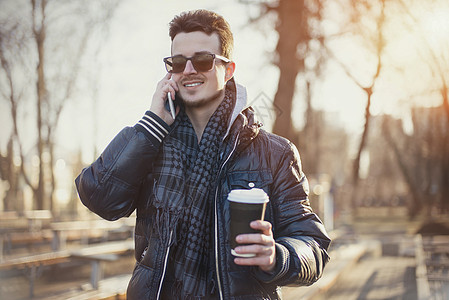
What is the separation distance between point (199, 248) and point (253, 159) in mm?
386

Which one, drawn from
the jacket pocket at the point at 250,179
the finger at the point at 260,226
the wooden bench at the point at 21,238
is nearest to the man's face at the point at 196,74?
the jacket pocket at the point at 250,179

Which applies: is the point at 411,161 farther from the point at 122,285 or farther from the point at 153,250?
the point at 153,250

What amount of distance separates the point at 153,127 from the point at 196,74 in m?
0.29

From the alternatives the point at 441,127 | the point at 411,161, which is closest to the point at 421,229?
the point at 441,127

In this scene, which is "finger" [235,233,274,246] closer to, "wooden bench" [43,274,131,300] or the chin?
the chin

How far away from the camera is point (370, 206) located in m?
47.3

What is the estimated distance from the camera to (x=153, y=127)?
1889 millimetres

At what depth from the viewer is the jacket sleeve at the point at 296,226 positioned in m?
1.71

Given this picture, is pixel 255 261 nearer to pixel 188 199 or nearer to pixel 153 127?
pixel 188 199

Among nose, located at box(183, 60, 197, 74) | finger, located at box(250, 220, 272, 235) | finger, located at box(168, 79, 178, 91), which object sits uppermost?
nose, located at box(183, 60, 197, 74)

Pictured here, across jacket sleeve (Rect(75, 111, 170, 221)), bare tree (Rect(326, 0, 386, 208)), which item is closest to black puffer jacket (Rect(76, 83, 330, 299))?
jacket sleeve (Rect(75, 111, 170, 221))

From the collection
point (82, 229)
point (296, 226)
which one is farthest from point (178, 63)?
point (82, 229)

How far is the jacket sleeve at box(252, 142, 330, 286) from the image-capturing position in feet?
5.61

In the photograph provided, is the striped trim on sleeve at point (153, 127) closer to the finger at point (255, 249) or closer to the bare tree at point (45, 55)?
the finger at point (255, 249)
